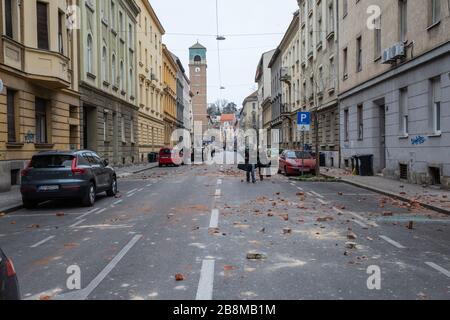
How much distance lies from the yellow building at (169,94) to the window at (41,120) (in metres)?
39.6

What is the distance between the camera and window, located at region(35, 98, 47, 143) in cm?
2091

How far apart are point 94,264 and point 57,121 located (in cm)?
→ 1749

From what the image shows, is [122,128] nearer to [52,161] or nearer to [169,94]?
[52,161]

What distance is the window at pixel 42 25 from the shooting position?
20203 mm

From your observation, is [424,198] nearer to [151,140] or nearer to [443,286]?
[443,286]

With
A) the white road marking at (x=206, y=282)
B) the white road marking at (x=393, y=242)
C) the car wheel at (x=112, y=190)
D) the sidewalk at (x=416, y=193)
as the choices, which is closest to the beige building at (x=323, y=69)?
the sidewalk at (x=416, y=193)

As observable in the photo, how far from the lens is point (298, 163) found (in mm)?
24844

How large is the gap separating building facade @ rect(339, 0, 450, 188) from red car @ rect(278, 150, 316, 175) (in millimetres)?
2756

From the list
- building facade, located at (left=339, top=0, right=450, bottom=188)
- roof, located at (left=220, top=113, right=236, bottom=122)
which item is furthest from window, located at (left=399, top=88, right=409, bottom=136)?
roof, located at (left=220, top=113, right=236, bottom=122)

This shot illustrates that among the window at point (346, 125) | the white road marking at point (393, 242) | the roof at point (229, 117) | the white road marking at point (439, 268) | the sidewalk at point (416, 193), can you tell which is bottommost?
the white road marking at point (393, 242)

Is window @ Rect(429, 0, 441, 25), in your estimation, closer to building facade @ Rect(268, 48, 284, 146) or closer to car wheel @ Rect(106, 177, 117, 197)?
car wheel @ Rect(106, 177, 117, 197)

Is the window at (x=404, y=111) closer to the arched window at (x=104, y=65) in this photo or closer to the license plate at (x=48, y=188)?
the license plate at (x=48, y=188)

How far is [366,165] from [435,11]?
27.8 ft

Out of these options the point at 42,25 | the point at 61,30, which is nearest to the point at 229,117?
the point at 61,30
